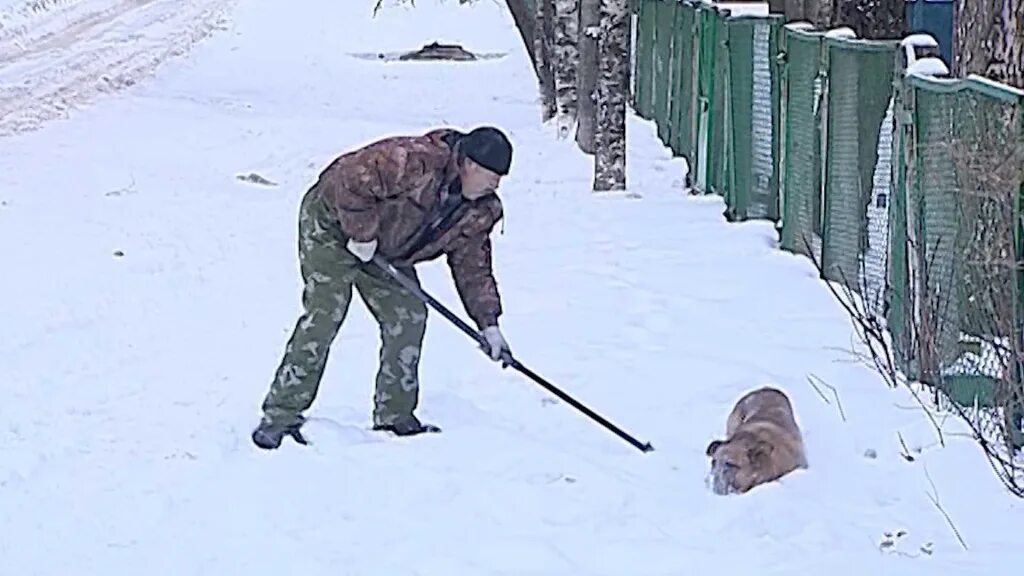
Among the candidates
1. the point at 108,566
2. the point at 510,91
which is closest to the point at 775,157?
the point at 108,566

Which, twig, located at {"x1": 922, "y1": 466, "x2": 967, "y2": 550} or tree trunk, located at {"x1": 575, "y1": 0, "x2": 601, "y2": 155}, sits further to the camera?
tree trunk, located at {"x1": 575, "y1": 0, "x2": 601, "y2": 155}

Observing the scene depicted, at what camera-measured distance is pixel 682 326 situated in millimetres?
9609

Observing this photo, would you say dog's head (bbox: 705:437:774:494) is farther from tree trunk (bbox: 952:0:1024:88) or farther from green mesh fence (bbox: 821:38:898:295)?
green mesh fence (bbox: 821:38:898:295)

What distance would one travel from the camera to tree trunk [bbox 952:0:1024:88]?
7707 mm

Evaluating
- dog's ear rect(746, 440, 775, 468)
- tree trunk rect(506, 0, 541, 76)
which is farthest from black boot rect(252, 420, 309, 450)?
tree trunk rect(506, 0, 541, 76)

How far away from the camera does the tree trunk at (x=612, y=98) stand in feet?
48.8

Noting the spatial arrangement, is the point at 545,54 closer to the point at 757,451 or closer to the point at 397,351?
the point at 397,351

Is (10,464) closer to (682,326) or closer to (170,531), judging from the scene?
(170,531)

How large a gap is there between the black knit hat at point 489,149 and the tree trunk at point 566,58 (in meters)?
12.1

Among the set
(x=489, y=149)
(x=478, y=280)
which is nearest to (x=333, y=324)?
(x=478, y=280)

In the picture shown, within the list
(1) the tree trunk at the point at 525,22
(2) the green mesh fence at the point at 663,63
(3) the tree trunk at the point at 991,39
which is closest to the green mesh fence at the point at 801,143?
(3) the tree trunk at the point at 991,39

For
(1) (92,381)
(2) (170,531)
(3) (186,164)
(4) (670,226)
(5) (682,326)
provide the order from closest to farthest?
(2) (170,531) → (1) (92,381) → (5) (682,326) → (4) (670,226) → (3) (186,164)

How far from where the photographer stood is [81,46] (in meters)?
31.6

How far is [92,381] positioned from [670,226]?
529 cm
